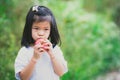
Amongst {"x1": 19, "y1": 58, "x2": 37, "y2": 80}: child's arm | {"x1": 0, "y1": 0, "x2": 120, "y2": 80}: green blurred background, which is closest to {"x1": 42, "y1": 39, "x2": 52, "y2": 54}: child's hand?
{"x1": 19, "y1": 58, "x2": 37, "y2": 80}: child's arm

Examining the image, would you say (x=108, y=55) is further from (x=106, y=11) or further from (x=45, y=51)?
(x=45, y=51)

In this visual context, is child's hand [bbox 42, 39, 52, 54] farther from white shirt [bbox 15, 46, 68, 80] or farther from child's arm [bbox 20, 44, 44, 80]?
white shirt [bbox 15, 46, 68, 80]

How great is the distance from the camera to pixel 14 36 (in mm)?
6320

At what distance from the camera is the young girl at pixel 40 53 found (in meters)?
4.13

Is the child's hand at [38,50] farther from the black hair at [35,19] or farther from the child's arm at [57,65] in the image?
the black hair at [35,19]

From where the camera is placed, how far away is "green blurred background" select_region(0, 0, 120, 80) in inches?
231

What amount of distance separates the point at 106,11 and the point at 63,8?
3.71m

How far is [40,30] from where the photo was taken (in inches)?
165

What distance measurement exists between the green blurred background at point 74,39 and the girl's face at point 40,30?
3.08 ft

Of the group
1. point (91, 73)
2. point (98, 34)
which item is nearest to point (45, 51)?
point (91, 73)

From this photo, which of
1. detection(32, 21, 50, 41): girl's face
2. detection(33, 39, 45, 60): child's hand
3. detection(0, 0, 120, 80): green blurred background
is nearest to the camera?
detection(33, 39, 45, 60): child's hand

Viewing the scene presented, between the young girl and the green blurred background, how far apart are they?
85cm

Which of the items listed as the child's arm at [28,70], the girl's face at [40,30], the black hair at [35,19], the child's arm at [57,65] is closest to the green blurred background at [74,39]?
the black hair at [35,19]

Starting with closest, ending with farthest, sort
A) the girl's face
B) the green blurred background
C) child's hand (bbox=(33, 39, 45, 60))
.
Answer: child's hand (bbox=(33, 39, 45, 60))
the girl's face
the green blurred background
